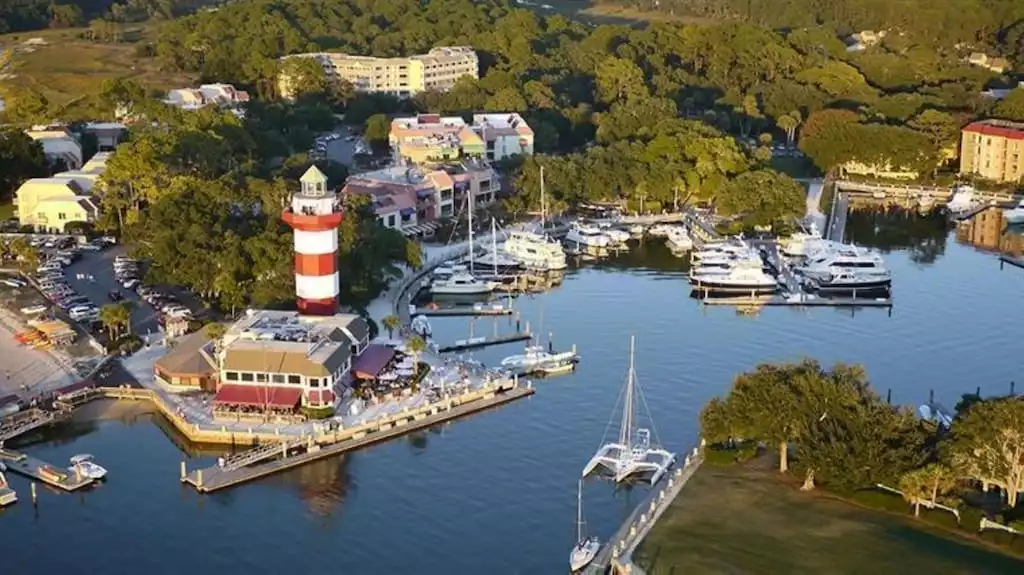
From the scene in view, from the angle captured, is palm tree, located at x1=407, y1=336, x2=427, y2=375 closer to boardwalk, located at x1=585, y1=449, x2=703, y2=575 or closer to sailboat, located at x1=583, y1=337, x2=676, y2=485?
sailboat, located at x1=583, y1=337, x2=676, y2=485

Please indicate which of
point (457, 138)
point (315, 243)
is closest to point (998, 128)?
point (457, 138)

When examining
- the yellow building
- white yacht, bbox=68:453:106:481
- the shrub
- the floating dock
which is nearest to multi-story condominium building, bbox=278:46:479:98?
the yellow building

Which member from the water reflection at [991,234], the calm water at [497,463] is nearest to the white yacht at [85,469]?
the calm water at [497,463]

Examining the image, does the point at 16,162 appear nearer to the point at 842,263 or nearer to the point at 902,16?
the point at 842,263

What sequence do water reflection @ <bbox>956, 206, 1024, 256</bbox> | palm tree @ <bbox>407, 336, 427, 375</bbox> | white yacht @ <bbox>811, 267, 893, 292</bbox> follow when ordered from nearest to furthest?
palm tree @ <bbox>407, 336, 427, 375</bbox>
white yacht @ <bbox>811, 267, 893, 292</bbox>
water reflection @ <bbox>956, 206, 1024, 256</bbox>

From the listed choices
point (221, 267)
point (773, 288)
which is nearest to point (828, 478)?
point (773, 288)

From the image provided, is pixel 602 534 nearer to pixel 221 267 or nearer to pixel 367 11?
pixel 221 267

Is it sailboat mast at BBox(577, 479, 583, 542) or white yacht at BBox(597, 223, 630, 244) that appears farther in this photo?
white yacht at BBox(597, 223, 630, 244)
